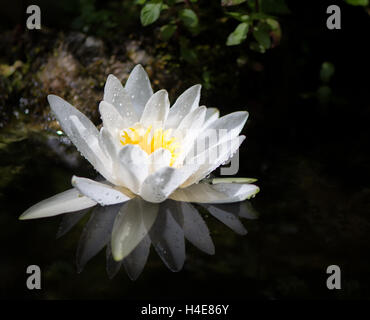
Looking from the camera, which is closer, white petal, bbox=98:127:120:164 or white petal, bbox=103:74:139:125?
white petal, bbox=98:127:120:164

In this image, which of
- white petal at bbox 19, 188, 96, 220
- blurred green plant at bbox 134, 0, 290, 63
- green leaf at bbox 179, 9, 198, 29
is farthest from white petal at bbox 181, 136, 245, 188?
green leaf at bbox 179, 9, 198, 29

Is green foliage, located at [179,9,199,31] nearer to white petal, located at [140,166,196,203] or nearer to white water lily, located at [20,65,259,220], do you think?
white water lily, located at [20,65,259,220]

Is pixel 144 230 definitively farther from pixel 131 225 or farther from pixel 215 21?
pixel 215 21

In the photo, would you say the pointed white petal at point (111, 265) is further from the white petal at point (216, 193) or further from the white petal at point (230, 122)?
the white petal at point (230, 122)

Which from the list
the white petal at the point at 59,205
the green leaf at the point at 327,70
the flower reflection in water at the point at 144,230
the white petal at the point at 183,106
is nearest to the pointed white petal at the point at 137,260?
the flower reflection in water at the point at 144,230

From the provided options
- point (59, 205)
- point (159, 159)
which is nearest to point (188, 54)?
point (159, 159)

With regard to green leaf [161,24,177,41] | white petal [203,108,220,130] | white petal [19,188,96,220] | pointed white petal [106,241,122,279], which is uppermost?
green leaf [161,24,177,41]
